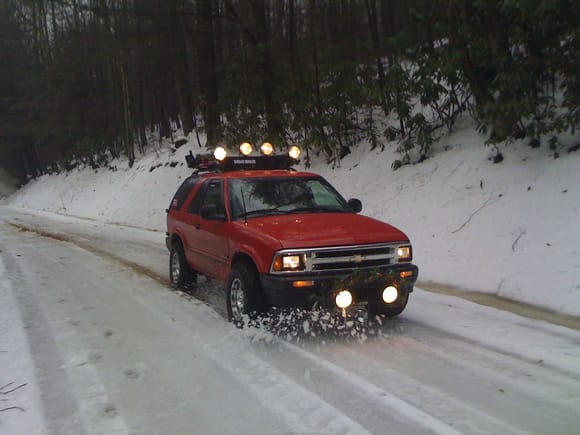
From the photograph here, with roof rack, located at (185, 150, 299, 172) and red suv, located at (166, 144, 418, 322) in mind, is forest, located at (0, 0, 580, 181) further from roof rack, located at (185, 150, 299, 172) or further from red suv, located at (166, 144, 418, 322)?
red suv, located at (166, 144, 418, 322)

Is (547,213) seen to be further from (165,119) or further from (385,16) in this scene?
(165,119)

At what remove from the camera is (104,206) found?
2369 centimetres

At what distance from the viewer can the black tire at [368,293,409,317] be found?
17.6 ft

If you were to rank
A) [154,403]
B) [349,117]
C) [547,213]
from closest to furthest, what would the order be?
[154,403]
[547,213]
[349,117]

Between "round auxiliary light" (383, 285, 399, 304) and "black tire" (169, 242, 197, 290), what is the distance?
3423 millimetres

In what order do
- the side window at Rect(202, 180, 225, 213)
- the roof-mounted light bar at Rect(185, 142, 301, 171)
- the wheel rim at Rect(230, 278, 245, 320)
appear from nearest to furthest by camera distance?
the wheel rim at Rect(230, 278, 245, 320), the side window at Rect(202, 180, 225, 213), the roof-mounted light bar at Rect(185, 142, 301, 171)

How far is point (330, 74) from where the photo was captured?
516 inches

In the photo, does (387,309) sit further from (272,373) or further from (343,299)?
(272,373)

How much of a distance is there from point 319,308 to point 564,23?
631 cm

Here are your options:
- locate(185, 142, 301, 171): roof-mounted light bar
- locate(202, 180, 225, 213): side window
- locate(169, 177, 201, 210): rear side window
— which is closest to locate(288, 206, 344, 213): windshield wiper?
locate(202, 180, 225, 213): side window

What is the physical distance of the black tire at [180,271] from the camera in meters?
7.35

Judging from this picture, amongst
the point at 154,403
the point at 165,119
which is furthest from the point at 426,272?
the point at 165,119

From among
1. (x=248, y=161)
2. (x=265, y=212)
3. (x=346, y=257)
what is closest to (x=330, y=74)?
(x=248, y=161)

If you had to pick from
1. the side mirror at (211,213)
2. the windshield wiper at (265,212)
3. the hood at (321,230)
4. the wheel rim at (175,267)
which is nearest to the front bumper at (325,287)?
the hood at (321,230)
